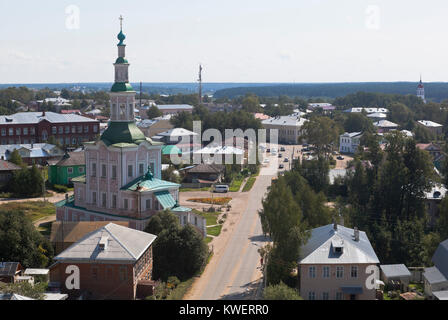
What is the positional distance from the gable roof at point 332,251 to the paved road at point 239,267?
3.21 metres

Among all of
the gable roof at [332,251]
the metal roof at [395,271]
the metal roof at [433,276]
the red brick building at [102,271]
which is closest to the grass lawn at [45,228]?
the red brick building at [102,271]

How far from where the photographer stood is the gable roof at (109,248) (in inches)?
1037

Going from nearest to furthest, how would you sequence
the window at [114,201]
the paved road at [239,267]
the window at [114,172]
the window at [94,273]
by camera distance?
the window at [94,273]
the paved road at [239,267]
the window at [114,201]
the window at [114,172]

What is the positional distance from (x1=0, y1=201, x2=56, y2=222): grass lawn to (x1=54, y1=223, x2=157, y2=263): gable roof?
1833 cm

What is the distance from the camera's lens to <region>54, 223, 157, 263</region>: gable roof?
26344 millimetres

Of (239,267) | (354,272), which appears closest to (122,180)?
(239,267)

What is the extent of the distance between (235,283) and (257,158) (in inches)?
1770

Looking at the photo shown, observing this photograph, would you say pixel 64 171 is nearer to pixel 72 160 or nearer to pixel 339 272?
pixel 72 160

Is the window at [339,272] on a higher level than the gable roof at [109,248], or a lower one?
lower

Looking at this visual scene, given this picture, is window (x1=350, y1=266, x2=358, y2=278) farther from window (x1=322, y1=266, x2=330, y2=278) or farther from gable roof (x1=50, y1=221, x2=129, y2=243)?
gable roof (x1=50, y1=221, x2=129, y2=243)

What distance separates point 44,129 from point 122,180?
45.0 metres

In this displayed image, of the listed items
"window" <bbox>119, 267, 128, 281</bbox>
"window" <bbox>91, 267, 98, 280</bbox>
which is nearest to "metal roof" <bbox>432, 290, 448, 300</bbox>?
"window" <bbox>119, 267, 128, 281</bbox>

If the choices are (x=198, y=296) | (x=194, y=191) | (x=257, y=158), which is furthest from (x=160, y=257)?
(x=257, y=158)

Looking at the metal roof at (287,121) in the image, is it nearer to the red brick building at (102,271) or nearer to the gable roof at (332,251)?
the gable roof at (332,251)
